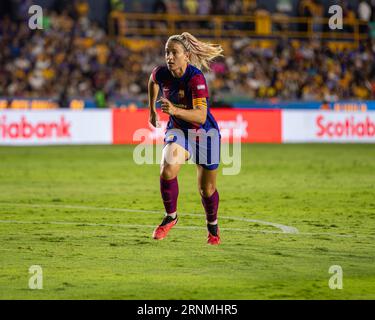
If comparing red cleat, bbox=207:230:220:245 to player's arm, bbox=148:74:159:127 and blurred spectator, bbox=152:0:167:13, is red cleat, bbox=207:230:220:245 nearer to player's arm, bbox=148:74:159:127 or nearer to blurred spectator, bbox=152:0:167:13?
player's arm, bbox=148:74:159:127

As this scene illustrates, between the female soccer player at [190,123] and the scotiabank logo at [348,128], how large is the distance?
19584 mm

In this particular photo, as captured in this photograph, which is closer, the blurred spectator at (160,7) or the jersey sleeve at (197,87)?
the jersey sleeve at (197,87)

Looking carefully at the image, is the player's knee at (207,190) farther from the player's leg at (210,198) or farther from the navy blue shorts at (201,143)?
the navy blue shorts at (201,143)

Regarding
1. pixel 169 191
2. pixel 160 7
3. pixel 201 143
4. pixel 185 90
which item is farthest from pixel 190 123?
pixel 160 7

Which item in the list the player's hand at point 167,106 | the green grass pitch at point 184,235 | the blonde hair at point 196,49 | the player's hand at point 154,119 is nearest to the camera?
the green grass pitch at point 184,235

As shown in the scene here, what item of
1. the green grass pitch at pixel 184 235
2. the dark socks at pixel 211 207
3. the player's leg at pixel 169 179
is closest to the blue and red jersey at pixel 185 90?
the player's leg at pixel 169 179

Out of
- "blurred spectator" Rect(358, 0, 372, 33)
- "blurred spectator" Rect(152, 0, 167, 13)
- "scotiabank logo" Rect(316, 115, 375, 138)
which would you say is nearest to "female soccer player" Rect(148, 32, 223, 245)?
"scotiabank logo" Rect(316, 115, 375, 138)

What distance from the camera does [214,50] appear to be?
10.4 metres

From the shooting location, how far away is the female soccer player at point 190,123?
10070 millimetres

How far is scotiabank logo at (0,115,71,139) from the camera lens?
26484 mm

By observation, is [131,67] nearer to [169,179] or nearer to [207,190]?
[169,179]

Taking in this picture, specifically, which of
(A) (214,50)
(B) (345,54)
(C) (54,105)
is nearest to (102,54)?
(C) (54,105)

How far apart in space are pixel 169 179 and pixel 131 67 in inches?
928
